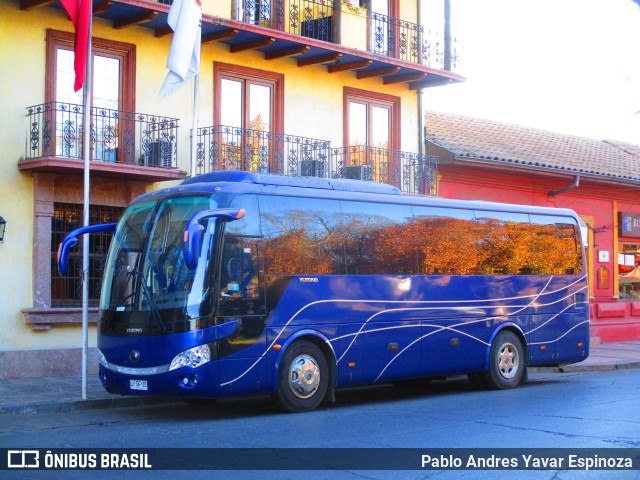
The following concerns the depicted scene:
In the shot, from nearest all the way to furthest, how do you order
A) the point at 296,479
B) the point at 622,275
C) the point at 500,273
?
the point at 296,479, the point at 500,273, the point at 622,275

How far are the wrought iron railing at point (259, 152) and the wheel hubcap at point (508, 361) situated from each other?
6.27 meters

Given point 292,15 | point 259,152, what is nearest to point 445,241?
point 259,152

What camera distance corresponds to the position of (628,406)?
44.2 feet

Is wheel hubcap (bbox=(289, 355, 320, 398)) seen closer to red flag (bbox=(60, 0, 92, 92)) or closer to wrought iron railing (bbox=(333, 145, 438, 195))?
red flag (bbox=(60, 0, 92, 92))

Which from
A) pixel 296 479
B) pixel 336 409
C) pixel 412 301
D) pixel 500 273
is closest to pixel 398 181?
pixel 500 273

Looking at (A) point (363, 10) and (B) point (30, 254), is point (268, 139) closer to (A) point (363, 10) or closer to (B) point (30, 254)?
(A) point (363, 10)

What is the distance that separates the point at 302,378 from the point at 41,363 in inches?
229

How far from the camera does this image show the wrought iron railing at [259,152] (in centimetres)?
1941

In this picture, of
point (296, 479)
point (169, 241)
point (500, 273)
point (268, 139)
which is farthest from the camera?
point (268, 139)

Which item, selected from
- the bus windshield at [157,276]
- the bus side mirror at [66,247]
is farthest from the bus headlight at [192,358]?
the bus side mirror at [66,247]

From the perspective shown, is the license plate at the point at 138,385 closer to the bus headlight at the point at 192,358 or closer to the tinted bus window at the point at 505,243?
the bus headlight at the point at 192,358

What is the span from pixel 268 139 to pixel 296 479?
41.7 feet

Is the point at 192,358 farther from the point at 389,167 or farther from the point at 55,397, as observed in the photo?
the point at 389,167

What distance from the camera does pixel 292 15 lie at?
21.1 meters
